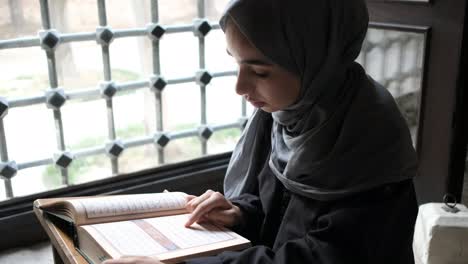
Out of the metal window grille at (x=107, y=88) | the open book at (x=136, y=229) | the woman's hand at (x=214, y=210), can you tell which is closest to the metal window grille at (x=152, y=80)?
the metal window grille at (x=107, y=88)

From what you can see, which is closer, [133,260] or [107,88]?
[133,260]

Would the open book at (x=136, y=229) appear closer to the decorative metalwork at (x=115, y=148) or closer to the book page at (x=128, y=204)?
the book page at (x=128, y=204)

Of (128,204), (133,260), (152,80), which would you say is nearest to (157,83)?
(152,80)

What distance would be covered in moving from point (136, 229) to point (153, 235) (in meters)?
0.04

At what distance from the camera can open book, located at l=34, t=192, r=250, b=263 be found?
33.5 inches

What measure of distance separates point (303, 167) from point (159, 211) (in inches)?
11.2

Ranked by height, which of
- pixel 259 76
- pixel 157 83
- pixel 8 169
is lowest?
pixel 8 169

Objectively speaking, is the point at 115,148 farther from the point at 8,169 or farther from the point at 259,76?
the point at 259,76

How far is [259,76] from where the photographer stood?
0.88 meters

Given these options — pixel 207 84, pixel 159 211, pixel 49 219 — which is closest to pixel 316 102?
pixel 159 211

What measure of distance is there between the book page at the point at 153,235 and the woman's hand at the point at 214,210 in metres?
0.02

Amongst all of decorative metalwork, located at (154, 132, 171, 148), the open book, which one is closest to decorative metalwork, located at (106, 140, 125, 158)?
decorative metalwork, located at (154, 132, 171, 148)

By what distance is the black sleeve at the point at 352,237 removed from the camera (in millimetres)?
816

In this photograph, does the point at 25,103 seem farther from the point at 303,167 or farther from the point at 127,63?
the point at 303,167
